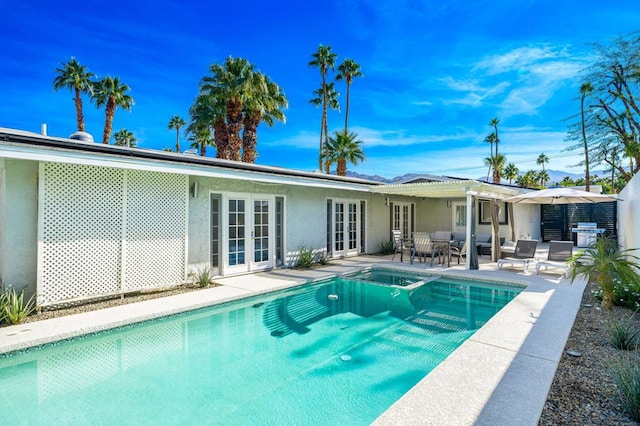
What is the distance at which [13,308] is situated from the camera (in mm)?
5875

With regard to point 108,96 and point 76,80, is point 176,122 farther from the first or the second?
point 76,80

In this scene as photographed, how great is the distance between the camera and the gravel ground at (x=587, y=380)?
10.1 ft

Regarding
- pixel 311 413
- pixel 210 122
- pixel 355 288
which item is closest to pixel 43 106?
pixel 210 122

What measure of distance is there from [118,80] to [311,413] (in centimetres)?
3039

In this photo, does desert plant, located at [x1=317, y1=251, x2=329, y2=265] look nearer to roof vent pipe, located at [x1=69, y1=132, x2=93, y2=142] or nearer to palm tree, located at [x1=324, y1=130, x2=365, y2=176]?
roof vent pipe, located at [x1=69, y1=132, x2=93, y2=142]

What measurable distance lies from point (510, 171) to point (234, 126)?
44.2 m

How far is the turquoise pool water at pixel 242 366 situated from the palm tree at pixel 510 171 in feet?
160

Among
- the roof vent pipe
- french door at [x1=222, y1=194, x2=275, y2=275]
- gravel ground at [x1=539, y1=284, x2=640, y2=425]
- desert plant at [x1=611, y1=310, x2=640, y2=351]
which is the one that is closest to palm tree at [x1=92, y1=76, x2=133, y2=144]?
the roof vent pipe

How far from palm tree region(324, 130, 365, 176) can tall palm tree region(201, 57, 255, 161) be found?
782 centimetres

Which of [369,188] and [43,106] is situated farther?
[43,106]

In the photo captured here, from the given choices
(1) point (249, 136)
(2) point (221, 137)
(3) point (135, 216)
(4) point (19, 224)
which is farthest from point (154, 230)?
(2) point (221, 137)

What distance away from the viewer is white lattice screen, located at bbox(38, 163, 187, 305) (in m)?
6.68

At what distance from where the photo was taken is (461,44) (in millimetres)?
12609

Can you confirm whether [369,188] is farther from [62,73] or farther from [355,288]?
[62,73]
